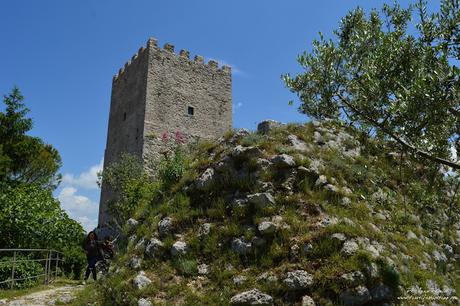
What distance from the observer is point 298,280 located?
7.02 meters

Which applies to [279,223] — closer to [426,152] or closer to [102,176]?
[426,152]

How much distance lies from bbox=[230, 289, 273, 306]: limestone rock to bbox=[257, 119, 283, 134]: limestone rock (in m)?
5.04

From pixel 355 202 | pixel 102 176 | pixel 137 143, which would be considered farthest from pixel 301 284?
pixel 102 176

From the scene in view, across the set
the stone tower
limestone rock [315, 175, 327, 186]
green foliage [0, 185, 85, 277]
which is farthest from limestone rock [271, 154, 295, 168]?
the stone tower

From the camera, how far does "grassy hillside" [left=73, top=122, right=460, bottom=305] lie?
7168mm

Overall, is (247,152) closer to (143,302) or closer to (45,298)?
(143,302)

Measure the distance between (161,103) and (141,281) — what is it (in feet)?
59.1

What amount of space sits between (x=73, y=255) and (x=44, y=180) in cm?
1153

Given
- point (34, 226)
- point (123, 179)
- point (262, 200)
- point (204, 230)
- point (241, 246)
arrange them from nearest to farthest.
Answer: point (241, 246), point (262, 200), point (204, 230), point (34, 226), point (123, 179)

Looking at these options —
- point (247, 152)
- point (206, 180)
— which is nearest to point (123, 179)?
point (206, 180)

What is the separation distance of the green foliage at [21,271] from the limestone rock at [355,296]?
9.29 meters

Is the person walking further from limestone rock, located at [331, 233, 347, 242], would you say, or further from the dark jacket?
limestone rock, located at [331, 233, 347, 242]

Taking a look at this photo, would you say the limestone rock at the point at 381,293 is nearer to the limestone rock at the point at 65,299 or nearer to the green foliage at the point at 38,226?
the limestone rock at the point at 65,299

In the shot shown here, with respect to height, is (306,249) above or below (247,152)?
below
